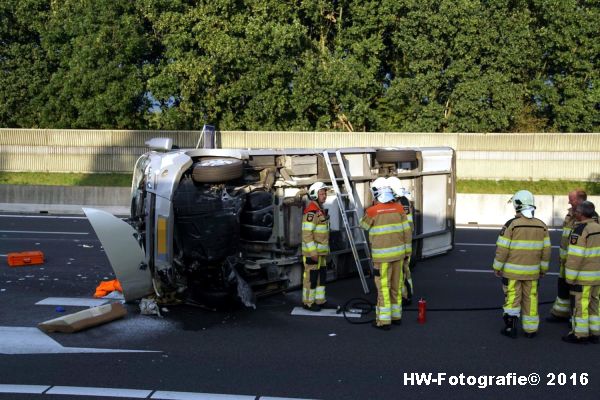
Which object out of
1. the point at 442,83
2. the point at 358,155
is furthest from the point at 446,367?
the point at 442,83

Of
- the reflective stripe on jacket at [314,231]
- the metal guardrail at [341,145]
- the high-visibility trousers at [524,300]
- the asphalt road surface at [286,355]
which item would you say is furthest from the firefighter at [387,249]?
the metal guardrail at [341,145]

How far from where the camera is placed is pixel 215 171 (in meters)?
8.48

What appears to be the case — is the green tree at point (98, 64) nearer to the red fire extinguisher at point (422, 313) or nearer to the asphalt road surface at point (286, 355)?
the asphalt road surface at point (286, 355)

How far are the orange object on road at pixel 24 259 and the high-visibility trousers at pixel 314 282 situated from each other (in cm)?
585

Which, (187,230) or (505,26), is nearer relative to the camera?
(187,230)

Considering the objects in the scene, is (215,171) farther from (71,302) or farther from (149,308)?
(71,302)

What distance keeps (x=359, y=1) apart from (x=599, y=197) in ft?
42.1

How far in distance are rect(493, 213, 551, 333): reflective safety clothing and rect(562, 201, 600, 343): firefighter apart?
0.30m

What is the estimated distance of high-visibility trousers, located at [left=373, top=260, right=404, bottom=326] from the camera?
316 inches

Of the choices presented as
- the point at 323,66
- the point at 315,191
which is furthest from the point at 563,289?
the point at 323,66

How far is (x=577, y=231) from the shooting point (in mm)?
7555

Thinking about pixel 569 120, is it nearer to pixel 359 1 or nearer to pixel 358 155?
pixel 359 1

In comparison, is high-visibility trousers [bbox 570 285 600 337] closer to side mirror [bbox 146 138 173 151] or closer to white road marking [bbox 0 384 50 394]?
side mirror [bbox 146 138 173 151]

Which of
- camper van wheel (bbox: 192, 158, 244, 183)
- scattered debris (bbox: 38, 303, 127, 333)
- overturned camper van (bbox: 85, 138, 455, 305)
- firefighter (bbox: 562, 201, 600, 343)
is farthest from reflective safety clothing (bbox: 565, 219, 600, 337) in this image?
scattered debris (bbox: 38, 303, 127, 333)
